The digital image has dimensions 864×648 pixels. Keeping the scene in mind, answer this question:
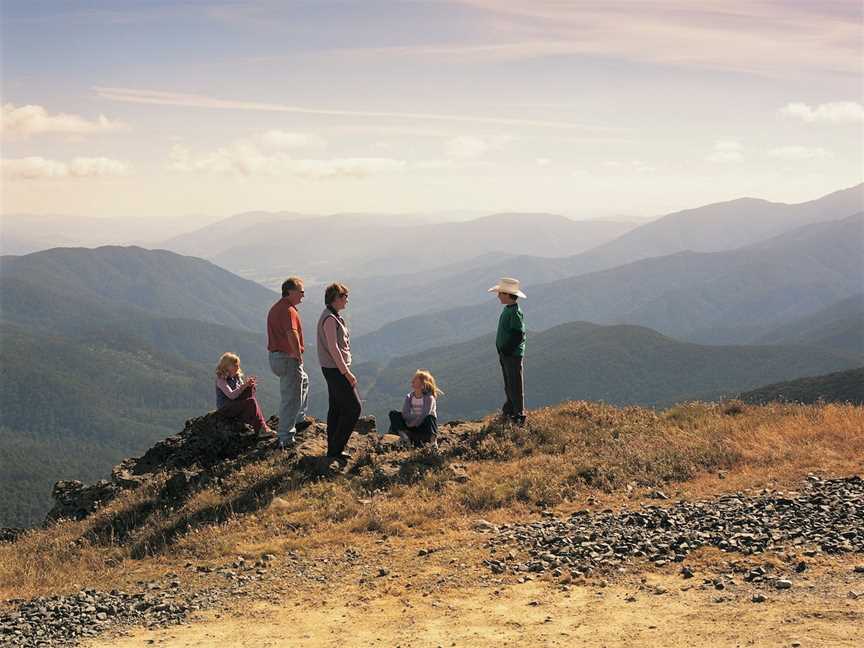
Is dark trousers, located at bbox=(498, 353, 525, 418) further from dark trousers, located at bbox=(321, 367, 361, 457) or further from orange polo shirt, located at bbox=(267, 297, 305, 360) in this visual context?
orange polo shirt, located at bbox=(267, 297, 305, 360)

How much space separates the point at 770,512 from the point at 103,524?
11.9 m

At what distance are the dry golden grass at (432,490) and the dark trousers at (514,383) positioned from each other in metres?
0.60

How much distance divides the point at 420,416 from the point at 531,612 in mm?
8016

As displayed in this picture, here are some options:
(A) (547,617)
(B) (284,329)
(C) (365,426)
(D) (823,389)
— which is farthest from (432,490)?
(D) (823,389)

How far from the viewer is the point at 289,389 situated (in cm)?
1428

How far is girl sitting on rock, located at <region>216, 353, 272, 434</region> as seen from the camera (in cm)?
1546

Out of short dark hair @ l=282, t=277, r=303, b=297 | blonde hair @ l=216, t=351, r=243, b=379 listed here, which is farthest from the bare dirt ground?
blonde hair @ l=216, t=351, r=243, b=379

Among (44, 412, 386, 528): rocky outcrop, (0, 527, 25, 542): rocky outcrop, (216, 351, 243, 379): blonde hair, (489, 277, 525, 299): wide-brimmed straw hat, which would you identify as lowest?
(0, 527, 25, 542): rocky outcrop

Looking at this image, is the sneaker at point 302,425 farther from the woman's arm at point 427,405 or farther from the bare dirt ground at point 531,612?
the bare dirt ground at point 531,612

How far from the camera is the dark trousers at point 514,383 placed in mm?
15086

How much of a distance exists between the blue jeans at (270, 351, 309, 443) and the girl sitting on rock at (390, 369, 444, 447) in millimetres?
2217

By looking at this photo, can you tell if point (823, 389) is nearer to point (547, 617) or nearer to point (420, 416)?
point (420, 416)

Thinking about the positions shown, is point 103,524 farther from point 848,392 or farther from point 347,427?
point 848,392

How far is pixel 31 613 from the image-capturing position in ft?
28.6
